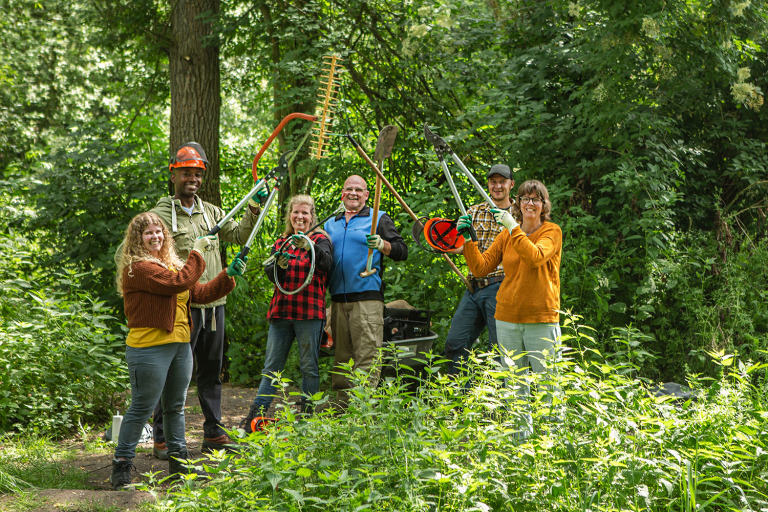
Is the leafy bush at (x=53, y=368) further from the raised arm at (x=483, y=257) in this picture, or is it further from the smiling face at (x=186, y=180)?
the raised arm at (x=483, y=257)

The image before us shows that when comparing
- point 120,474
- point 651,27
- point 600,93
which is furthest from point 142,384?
point 651,27

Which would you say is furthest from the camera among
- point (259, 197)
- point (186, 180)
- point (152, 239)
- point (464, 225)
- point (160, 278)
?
point (259, 197)

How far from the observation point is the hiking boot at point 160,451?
13.6 ft

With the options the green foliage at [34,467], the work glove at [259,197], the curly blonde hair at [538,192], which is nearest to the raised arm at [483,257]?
the curly blonde hair at [538,192]

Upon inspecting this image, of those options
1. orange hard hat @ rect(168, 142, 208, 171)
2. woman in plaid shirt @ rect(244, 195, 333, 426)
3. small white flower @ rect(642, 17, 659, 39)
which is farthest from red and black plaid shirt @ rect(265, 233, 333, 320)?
small white flower @ rect(642, 17, 659, 39)

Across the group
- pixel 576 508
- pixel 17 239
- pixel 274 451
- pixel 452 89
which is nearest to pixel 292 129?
pixel 452 89

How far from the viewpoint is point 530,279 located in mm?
3711

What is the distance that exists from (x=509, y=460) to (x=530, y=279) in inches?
60.4

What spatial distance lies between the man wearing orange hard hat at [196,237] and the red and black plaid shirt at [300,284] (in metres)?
0.36

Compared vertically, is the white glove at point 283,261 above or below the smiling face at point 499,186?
below

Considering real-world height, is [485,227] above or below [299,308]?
above

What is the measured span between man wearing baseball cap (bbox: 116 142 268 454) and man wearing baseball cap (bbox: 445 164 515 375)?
1542 mm

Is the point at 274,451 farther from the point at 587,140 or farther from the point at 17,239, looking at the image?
the point at 17,239

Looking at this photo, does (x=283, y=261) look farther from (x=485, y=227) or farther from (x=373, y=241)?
(x=485, y=227)
